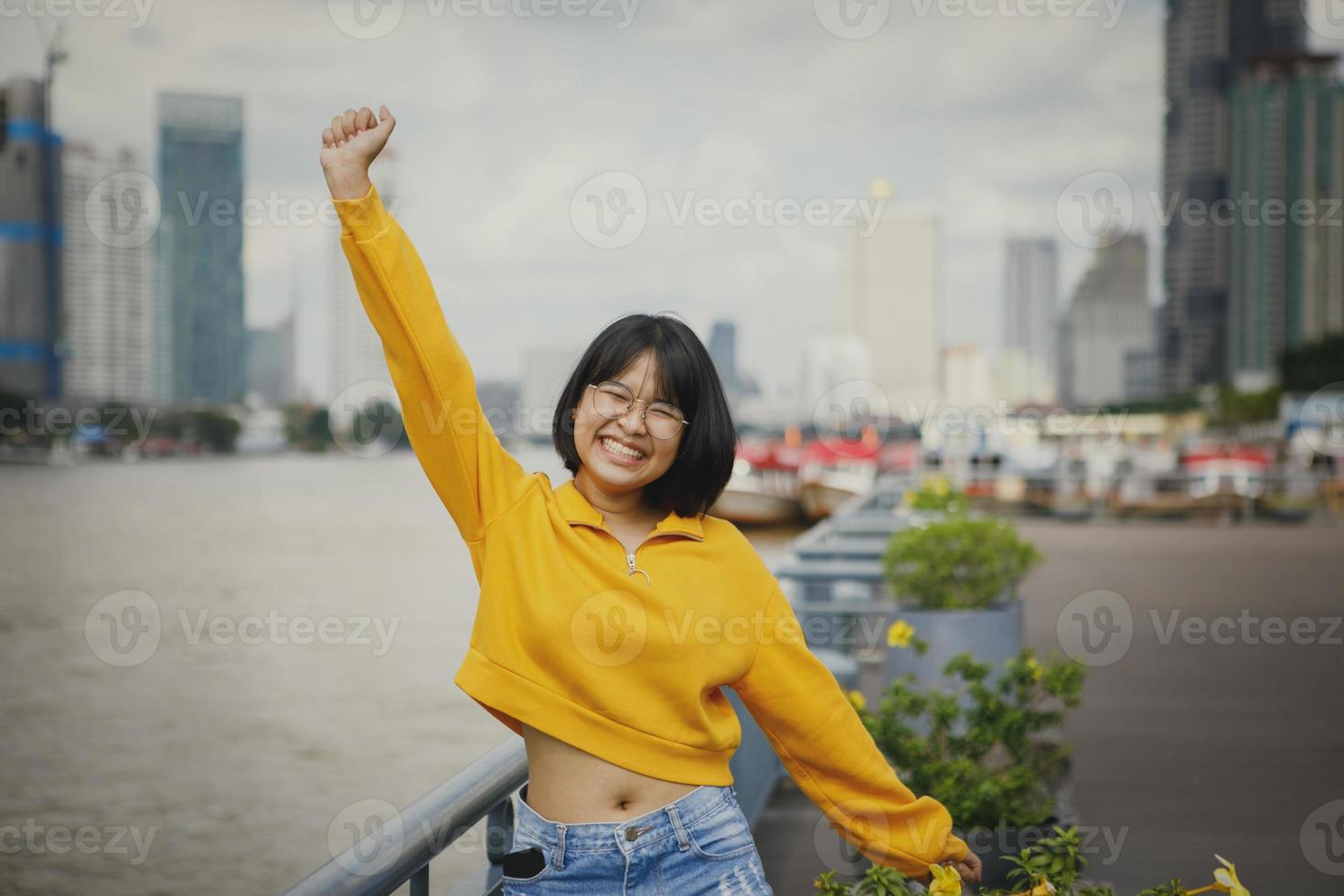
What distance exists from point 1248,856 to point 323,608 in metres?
16.9

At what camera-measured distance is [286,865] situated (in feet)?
24.9

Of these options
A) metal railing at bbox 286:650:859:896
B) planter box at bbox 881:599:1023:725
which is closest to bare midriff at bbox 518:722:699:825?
metal railing at bbox 286:650:859:896

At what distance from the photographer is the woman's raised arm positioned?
1.56 metres

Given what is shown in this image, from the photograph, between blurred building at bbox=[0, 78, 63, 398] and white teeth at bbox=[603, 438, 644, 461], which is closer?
white teeth at bbox=[603, 438, 644, 461]

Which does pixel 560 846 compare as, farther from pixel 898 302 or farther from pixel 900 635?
pixel 898 302

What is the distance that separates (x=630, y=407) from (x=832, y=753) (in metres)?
0.58

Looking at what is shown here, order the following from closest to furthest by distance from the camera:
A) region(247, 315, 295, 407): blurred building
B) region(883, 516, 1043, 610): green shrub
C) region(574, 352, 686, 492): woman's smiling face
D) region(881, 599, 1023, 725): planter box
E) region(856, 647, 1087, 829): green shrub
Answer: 1. region(574, 352, 686, 492): woman's smiling face
2. region(856, 647, 1087, 829): green shrub
3. region(881, 599, 1023, 725): planter box
4. region(883, 516, 1043, 610): green shrub
5. region(247, 315, 295, 407): blurred building

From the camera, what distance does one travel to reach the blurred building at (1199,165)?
126062 mm

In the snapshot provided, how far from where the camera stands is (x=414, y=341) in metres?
1.60

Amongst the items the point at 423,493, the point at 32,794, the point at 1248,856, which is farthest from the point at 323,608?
the point at 423,493

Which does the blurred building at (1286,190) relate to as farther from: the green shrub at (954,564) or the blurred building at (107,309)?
the green shrub at (954,564)

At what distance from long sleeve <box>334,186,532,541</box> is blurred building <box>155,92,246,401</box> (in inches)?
1333

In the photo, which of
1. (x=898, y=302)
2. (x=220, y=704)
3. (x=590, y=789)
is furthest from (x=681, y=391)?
(x=898, y=302)

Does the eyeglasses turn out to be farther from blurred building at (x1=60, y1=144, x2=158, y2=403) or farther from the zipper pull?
blurred building at (x1=60, y1=144, x2=158, y2=403)
